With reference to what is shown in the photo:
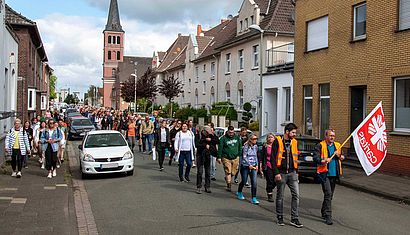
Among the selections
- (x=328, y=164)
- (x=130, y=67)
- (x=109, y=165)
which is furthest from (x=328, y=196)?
(x=130, y=67)

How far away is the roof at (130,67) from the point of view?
11643 centimetres

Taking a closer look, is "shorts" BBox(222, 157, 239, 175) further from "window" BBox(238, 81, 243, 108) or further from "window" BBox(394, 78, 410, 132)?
"window" BBox(238, 81, 243, 108)

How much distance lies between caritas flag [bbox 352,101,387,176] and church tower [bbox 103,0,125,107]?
362 ft

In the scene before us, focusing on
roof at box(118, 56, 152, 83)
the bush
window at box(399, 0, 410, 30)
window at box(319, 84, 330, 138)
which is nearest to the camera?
window at box(399, 0, 410, 30)

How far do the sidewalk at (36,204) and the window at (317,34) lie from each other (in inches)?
477

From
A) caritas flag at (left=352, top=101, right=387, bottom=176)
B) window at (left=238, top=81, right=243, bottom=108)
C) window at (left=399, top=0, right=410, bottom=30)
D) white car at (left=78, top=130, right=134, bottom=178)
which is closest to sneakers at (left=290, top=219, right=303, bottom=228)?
caritas flag at (left=352, top=101, right=387, bottom=176)

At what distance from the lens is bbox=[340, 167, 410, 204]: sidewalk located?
11906 millimetres

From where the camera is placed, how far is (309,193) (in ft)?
40.6

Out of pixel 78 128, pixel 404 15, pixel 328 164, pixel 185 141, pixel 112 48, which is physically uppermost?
pixel 112 48

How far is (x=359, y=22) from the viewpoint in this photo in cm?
1822

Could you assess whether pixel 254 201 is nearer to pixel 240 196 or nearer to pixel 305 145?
pixel 240 196

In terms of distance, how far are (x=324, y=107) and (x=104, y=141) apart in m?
9.93

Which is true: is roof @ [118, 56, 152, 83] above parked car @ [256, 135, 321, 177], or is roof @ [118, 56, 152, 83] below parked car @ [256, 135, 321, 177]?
above

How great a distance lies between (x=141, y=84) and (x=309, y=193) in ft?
189
